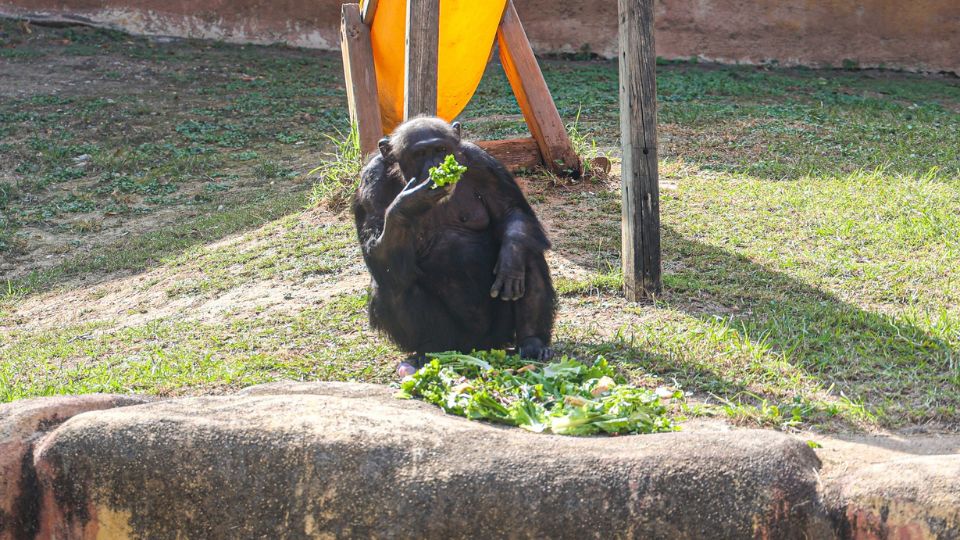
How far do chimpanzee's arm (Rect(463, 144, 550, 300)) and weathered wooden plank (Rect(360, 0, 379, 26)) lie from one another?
3.63 meters

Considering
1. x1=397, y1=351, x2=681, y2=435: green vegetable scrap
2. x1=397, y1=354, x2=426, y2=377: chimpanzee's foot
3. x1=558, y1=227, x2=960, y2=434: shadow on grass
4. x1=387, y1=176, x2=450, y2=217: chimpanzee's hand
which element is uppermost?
x1=387, y1=176, x2=450, y2=217: chimpanzee's hand

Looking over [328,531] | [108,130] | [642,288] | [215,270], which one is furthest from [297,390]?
[108,130]

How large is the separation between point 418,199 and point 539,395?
1167mm

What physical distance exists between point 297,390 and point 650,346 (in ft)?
7.08

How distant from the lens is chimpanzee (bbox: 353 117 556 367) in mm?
5242

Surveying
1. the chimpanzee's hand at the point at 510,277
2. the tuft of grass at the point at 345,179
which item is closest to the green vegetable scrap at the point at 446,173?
the chimpanzee's hand at the point at 510,277

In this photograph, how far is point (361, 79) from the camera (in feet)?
29.0

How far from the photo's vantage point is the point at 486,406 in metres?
4.08

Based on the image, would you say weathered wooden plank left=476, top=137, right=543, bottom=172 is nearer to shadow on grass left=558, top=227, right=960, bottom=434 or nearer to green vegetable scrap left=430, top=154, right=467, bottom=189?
shadow on grass left=558, top=227, right=960, bottom=434

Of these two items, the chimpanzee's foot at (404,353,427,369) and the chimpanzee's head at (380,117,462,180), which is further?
the chimpanzee's foot at (404,353,427,369)

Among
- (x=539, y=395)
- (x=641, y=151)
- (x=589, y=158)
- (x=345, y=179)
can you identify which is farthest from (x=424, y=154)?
(x=589, y=158)

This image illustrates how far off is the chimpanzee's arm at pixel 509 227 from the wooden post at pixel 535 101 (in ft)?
11.4

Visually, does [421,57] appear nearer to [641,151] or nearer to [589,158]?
[641,151]

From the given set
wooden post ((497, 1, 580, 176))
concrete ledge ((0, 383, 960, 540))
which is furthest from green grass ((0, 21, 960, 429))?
concrete ledge ((0, 383, 960, 540))
